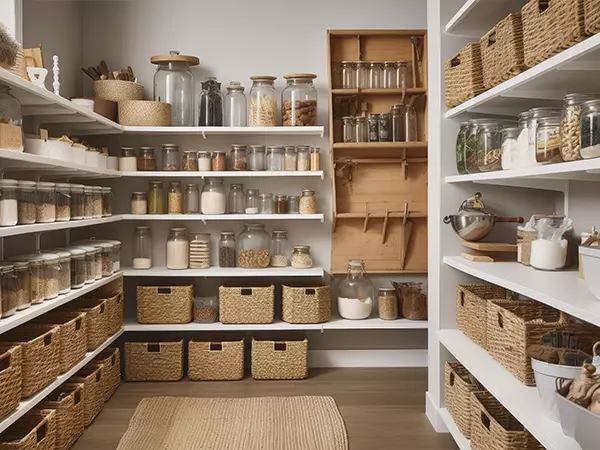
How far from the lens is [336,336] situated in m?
4.72

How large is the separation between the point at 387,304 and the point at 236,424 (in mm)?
1422

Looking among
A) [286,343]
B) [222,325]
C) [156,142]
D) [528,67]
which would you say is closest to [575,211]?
[528,67]

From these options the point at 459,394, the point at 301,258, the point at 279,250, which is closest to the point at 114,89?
the point at 279,250

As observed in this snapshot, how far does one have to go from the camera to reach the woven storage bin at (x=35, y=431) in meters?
2.66

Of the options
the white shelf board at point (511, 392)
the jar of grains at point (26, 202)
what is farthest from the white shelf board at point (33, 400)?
the white shelf board at point (511, 392)

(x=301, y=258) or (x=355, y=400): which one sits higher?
(x=301, y=258)

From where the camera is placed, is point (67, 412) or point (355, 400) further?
point (355, 400)

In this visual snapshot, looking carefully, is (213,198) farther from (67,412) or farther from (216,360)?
(67,412)

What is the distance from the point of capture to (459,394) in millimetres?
3008

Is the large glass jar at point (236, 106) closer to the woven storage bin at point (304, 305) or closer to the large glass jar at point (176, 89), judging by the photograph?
the large glass jar at point (176, 89)

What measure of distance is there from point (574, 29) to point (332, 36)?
2833 millimetres

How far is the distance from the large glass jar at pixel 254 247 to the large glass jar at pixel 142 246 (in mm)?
629

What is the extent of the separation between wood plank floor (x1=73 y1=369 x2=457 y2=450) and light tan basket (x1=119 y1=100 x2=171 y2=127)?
1.70 metres

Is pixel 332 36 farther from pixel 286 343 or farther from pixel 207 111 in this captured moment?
pixel 286 343
